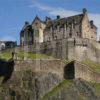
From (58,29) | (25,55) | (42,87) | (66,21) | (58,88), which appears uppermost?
(66,21)

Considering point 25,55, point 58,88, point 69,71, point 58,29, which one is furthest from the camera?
point 58,29

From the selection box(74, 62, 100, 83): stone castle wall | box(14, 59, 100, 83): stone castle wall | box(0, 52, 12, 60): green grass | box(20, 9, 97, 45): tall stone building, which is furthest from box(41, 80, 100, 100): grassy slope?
box(20, 9, 97, 45): tall stone building

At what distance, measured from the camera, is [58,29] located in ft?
456

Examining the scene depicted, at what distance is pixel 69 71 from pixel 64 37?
Result: 65.4ft

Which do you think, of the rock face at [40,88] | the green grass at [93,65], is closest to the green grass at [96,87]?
the rock face at [40,88]

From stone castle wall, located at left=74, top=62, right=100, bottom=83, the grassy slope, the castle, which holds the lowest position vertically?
the grassy slope

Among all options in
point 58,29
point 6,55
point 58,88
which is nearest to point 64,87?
point 58,88

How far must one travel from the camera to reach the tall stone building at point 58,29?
447ft

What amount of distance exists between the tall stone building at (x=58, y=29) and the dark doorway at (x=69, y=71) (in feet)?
55.2

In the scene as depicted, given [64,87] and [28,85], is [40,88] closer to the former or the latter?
[28,85]

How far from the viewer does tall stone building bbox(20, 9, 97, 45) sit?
136375 mm

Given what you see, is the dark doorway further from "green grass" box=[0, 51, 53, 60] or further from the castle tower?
the castle tower

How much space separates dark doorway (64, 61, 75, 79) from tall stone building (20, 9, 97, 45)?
16.8m

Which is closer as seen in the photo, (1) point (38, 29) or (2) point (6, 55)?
(2) point (6, 55)
